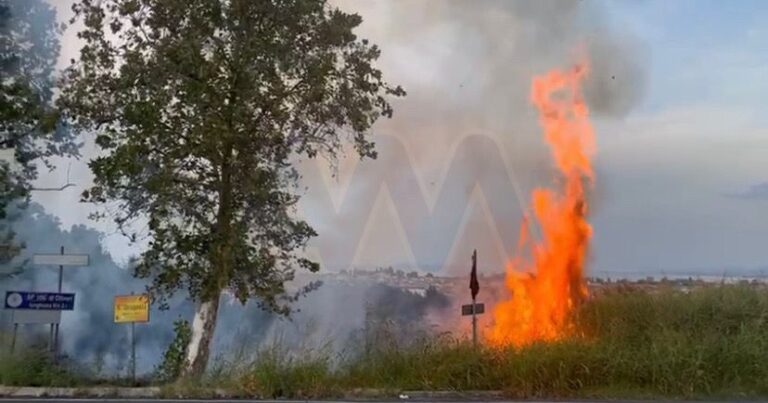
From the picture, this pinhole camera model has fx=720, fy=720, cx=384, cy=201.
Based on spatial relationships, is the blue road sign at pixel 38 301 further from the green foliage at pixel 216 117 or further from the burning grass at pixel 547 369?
the burning grass at pixel 547 369

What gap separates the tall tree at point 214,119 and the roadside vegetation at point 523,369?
2496 mm

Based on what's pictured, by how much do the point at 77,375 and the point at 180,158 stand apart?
383cm

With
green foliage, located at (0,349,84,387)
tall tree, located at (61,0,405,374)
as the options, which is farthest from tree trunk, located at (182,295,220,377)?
green foliage, located at (0,349,84,387)

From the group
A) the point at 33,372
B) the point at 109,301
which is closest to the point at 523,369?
the point at 33,372

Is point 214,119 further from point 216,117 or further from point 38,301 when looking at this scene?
point 38,301

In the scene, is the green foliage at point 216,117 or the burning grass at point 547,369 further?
the green foliage at point 216,117

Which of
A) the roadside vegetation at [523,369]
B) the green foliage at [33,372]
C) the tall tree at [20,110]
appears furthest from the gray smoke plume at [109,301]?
the roadside vegetation at [523,369]

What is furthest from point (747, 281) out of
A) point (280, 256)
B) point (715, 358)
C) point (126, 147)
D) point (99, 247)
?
point (99, 247)

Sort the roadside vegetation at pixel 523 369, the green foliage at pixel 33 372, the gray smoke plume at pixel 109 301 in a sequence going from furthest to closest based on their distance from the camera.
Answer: the gray smoke plume at pixel 109 301 < the green foliage at pixel 33 372 < the roadside vegetation at pixel 523 369

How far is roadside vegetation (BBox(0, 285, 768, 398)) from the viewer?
9336 millimetres

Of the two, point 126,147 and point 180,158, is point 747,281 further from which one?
point 126,147

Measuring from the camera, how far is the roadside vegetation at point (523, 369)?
9.34 meters

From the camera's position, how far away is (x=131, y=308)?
11.9 m

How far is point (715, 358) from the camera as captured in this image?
9781 millimetres
